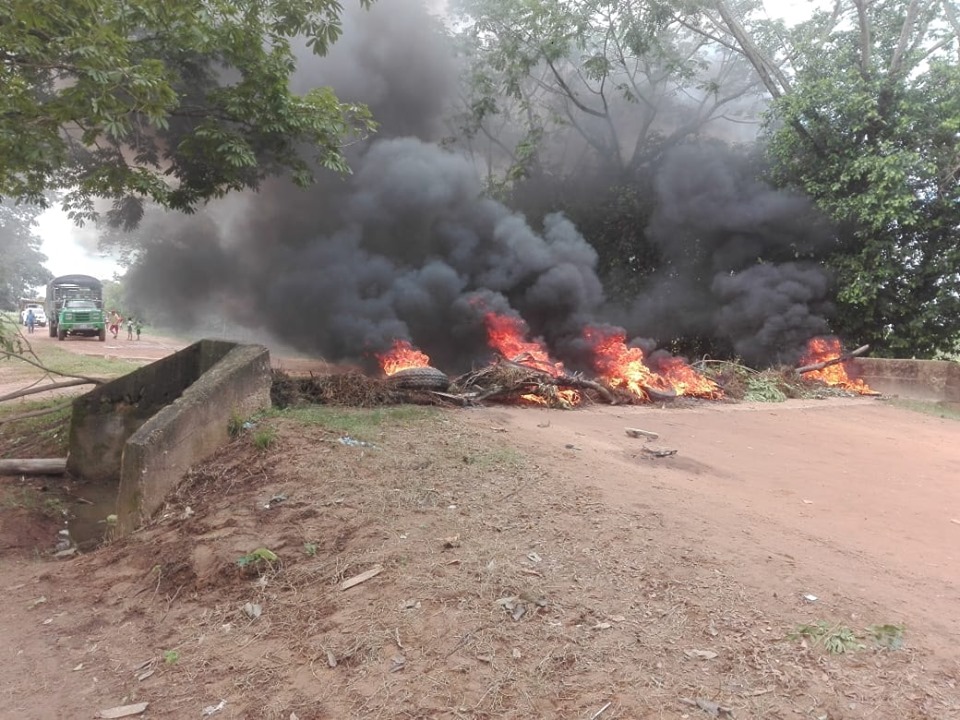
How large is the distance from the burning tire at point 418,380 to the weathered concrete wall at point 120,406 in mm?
2079

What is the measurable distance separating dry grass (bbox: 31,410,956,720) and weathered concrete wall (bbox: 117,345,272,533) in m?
0.26

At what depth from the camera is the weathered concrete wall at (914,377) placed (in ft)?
39.2

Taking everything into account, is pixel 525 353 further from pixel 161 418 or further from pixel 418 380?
pixel 161 418

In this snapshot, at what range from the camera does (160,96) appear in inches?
187

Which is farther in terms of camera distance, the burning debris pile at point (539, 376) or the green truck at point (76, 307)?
the green truck at point (76, 307)

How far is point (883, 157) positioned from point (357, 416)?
11814 millimetres

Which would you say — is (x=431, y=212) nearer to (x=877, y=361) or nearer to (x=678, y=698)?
(x=877, y=361)

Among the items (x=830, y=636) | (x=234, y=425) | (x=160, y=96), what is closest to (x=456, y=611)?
(x=830, y=636)

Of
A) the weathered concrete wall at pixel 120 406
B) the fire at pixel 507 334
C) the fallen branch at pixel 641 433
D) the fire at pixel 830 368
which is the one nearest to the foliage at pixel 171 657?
the weathered concrete wall at pixel 120 406

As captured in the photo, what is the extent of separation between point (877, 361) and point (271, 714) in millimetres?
13984

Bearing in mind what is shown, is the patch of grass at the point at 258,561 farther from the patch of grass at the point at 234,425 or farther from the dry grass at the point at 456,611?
the patch of grass at the point at 234,425

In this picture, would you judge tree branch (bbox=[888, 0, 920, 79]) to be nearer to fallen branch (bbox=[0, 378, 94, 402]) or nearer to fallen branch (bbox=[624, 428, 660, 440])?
fallen branch (bbox=[624, 428, 660, 440])

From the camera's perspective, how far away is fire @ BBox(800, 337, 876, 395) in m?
13.1

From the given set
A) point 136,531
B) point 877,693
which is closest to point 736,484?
point 877,693
